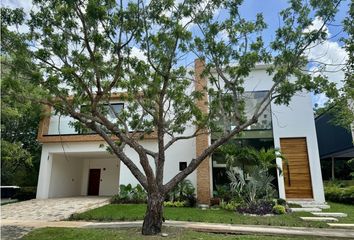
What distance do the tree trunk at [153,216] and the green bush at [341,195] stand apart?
37.1 feet

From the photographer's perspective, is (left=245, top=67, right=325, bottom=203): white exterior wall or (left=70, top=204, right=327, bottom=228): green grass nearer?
(left=70, top=204, right=327, bottom=228): green grass

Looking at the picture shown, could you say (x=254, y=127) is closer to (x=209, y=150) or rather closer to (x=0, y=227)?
(x=209, y=150)

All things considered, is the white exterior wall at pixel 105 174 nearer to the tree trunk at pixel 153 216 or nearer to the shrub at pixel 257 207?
the shrub at pixel 257 207

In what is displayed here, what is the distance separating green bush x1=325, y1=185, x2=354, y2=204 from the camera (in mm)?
14445

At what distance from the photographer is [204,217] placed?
1031cm

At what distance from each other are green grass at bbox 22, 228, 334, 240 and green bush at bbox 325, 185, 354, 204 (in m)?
8.76

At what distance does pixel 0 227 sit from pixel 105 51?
22.7 feet

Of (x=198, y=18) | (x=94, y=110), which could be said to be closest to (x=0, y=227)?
(x=94, y=110)

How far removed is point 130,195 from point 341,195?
11094mm

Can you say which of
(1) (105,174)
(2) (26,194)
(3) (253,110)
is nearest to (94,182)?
(1) (105,174)

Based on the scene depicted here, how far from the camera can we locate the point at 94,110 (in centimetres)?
766

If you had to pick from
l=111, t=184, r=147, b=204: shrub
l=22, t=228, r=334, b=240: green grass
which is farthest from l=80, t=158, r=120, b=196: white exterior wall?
l=22, t=228, r=334, b=240: green grass

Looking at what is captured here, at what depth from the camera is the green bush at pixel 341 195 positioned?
47.4ft

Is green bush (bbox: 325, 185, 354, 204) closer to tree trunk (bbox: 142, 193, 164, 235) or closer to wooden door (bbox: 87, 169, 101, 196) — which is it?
tree trunk (bbox: 142, 193, 164, 235)
